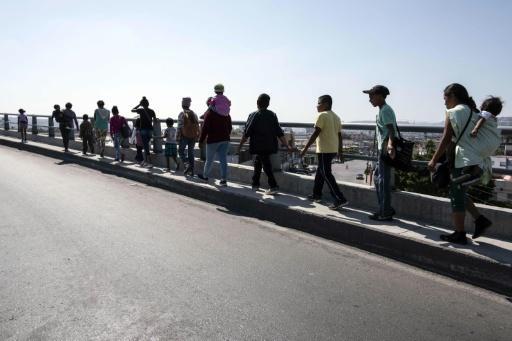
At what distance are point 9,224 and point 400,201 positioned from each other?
17.7 ft

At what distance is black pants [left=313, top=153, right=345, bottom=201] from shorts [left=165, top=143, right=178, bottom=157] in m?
4.63

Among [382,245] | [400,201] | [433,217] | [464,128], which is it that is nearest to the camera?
[464,128]

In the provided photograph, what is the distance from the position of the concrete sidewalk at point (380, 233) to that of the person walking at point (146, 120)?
9.64 feet

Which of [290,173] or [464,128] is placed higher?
[464,128]

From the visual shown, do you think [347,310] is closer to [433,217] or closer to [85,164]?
[433,217]

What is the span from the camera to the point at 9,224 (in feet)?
19.6

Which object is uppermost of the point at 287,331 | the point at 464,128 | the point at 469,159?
the point at 464,128

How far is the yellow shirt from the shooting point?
21.2ft

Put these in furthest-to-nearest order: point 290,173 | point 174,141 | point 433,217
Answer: point 174,141 < point 290,173 < point 433,217

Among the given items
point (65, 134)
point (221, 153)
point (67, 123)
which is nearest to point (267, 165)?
point (221, 153)

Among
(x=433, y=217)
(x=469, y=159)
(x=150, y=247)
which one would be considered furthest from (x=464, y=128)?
(x=150, y=247)

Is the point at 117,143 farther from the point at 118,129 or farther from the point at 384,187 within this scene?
the point at 384,187

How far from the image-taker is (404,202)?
5.88m

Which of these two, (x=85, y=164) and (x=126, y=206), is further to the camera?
(x=85, y=164)
